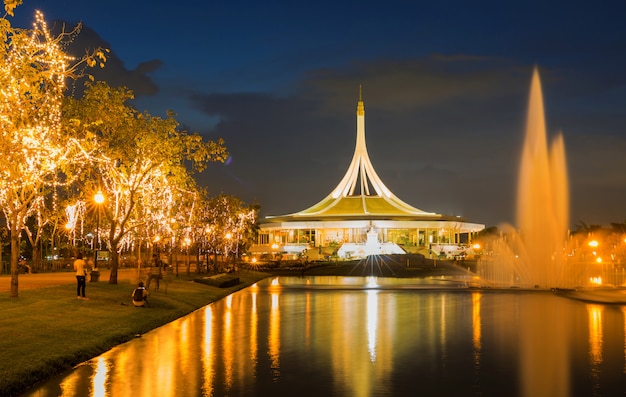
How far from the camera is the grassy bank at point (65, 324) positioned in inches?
554

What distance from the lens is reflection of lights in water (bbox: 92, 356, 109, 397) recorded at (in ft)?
40.0

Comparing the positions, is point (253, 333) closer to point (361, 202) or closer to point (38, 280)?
point (38, 280)

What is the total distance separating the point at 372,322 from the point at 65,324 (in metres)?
8.69

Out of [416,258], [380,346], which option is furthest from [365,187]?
[380,346]

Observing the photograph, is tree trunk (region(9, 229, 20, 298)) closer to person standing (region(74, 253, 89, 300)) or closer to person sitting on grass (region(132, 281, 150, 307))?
person standing (region(74, 253, 89, 300))

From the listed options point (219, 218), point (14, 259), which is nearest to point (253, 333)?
point (14, 259)

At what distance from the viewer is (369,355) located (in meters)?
16.0

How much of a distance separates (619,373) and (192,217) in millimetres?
38586

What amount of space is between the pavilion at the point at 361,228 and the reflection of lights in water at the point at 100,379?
102m

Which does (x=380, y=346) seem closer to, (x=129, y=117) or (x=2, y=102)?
(x=2, y=102)

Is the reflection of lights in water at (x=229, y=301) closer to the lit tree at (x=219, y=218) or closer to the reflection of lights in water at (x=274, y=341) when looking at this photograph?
the reflection of lights in water at (x=274, y=341)

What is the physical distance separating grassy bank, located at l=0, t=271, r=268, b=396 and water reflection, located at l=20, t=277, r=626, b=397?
424mm

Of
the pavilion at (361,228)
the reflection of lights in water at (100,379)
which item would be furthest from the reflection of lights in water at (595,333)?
the pavilion at (361,228)

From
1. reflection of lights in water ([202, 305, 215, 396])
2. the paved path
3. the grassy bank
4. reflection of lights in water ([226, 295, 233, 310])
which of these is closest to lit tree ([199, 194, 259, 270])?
the paved path
